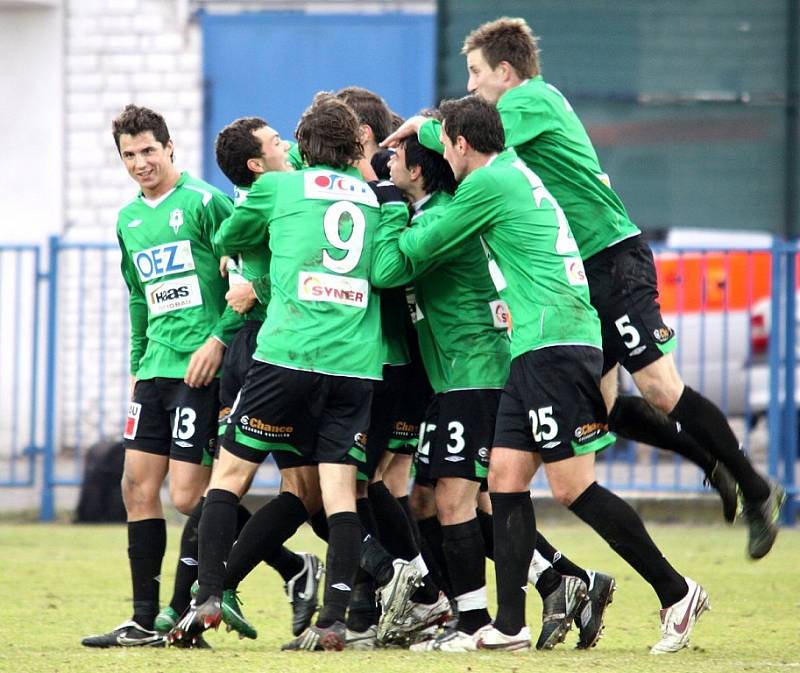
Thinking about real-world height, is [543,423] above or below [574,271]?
below

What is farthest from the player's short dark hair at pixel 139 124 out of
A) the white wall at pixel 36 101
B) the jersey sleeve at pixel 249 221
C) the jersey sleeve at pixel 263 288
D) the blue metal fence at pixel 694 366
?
the white wall at pixel 36 101

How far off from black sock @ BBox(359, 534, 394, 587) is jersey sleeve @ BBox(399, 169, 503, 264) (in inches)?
47.2

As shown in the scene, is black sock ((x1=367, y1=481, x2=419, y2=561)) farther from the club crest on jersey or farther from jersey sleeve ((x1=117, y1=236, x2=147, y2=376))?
the club crest on jersey

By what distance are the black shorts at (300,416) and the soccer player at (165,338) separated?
41cm

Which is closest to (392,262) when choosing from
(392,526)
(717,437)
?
(392,526)

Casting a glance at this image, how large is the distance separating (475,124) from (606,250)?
36.7 inches

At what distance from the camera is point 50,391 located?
1070 centimetres

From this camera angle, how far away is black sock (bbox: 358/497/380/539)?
20.3 ft

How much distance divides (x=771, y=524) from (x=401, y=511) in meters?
1.50

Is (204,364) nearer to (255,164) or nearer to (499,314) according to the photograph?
(255,164)

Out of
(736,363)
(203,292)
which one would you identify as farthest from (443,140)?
(736,363)

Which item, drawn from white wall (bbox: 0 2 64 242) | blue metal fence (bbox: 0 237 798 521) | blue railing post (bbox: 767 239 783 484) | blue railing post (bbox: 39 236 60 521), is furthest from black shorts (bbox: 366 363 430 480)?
white wall (bbox: 0 2 64 242)

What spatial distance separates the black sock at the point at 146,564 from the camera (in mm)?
6074

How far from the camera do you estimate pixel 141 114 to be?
6230mm
